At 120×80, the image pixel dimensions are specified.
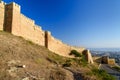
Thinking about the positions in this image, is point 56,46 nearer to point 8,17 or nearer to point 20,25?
point 20,25

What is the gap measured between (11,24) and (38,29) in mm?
7314

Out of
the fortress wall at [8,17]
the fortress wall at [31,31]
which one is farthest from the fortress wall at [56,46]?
the fortress wall at [8,17]

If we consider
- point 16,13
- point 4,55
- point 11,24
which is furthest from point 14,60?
point 16,13

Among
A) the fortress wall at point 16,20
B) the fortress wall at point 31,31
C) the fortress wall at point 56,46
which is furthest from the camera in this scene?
the fortress wall at point 56,46

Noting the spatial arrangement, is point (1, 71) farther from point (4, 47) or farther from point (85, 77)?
point (85, 77)

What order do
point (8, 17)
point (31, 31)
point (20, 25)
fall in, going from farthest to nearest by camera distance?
point (31, 31) < point (20, 25) < point (8, 17)

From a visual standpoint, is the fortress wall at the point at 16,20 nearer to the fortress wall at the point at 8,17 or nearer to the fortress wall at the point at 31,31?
the fortress wall at the point at 8,17

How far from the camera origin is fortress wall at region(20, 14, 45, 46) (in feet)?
67.9

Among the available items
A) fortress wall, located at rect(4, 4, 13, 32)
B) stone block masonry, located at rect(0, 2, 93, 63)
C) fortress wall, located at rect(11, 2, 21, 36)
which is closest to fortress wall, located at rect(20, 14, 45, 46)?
stone block masonry, located at rect(0, 2, 93, 63)

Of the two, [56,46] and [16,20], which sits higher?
[16,20]

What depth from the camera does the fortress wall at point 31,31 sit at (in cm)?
2071

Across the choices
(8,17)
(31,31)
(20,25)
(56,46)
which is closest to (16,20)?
(8,17)

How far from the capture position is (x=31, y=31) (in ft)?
75.0

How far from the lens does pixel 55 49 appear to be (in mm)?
30031
